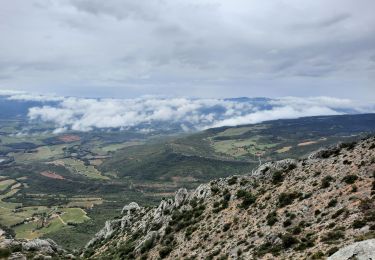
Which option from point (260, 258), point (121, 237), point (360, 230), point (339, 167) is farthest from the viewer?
point (121, 237)

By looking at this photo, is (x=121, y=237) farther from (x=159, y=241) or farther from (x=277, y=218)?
(x=277, y=218)

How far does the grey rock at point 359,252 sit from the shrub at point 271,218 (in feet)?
72.5

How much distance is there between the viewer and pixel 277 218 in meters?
55.3

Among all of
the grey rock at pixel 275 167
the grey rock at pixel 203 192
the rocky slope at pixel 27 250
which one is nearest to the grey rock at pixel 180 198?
the grey rock at pixel 203 192

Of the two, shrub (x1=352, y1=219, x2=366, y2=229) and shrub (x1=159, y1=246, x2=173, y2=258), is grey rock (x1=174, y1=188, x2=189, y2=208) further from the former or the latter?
shrub (x1=352, y1=219, x2=366, y2=229)

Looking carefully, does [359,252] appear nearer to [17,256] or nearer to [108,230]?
[17,256]

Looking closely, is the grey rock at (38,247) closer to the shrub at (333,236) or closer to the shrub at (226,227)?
the shrub at (226,227)

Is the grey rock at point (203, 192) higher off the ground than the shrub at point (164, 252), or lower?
higher

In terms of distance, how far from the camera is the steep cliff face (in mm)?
44250

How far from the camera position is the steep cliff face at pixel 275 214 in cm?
4425

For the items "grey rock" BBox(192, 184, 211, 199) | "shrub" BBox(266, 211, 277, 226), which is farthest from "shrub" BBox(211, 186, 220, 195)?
"shrub" BBox(266, 211, 277, 226)

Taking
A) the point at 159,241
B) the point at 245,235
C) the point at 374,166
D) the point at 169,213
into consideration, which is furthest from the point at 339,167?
the point at 169,213

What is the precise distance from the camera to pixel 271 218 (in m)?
55.8

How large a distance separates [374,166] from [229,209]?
25.3m
